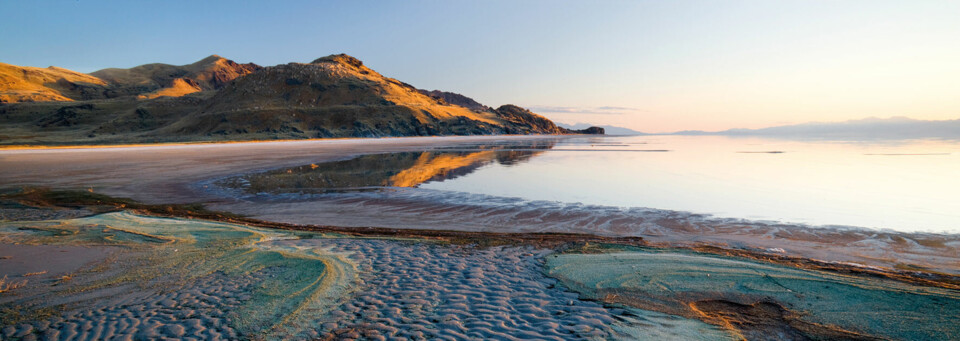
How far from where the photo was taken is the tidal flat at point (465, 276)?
507 centimetres

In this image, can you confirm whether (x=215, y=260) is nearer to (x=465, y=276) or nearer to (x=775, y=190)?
(x=465, y=276)

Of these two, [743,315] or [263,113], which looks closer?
[743,315]

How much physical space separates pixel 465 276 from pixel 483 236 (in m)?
3.12

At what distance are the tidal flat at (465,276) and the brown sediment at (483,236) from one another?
7cm

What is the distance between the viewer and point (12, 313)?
525 cm

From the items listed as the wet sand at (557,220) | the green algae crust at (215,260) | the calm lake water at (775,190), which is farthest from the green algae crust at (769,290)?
the calm lake water at (775,190)

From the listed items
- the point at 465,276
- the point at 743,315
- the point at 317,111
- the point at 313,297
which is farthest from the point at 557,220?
the point at 317,111

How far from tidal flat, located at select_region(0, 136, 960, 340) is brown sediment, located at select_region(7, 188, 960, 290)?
0.07 metres

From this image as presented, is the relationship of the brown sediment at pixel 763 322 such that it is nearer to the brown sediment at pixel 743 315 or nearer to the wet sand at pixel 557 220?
the brown sediment at pixel 743 315

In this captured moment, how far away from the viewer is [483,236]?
10.1 meters

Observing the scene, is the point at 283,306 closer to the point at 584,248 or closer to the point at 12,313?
the point at 12,313

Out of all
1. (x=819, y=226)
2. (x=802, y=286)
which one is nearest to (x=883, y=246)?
(x=819, y=226)

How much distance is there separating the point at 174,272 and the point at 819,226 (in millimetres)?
14564

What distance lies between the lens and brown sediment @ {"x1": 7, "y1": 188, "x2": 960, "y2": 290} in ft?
23.2
